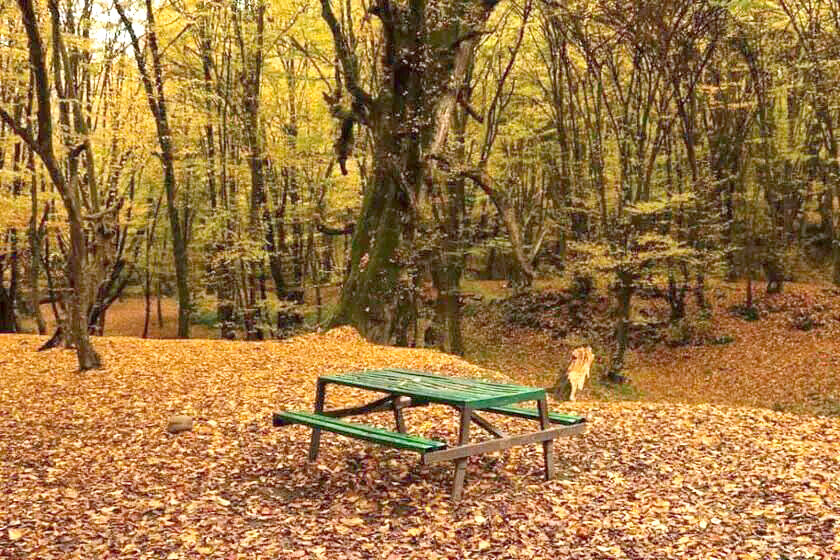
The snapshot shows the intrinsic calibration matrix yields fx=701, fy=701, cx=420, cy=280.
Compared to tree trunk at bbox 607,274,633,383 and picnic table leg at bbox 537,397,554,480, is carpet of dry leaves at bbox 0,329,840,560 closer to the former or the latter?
picnic table leg at bbox 537,397,554,480

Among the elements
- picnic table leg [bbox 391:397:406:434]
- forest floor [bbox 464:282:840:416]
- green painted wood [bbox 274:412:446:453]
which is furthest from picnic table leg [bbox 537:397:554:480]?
forest floor [bbox 464:282:840:416]

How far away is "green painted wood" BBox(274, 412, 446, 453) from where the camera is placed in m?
4.09

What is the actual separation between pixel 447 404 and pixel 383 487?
87 cm

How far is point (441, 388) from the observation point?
15.7ft

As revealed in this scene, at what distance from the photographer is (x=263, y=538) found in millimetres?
3930

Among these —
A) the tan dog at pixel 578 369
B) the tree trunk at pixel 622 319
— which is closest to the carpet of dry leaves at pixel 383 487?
the tan dog at pixel 578 369

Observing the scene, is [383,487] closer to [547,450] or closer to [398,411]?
[398,411]

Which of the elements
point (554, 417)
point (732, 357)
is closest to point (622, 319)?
point (732, 357)

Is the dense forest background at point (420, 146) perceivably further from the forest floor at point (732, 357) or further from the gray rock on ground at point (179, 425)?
the gray rock on ground at point (179, 425)

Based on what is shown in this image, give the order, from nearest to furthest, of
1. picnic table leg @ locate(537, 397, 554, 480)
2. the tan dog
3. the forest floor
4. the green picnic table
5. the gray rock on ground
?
1. the green picnic table
2. picnic table leg @ locate(537, 397, 554, 480)
3. the gray rock on ground
4. the tan dog
5. the forest floor

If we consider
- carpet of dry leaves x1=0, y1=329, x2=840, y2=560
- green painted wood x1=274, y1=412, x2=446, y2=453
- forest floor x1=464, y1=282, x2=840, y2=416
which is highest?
green painted wood x1=274, y1=412, x2=446, y2=453

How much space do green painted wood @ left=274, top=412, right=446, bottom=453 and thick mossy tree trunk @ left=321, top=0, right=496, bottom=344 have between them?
222 inches

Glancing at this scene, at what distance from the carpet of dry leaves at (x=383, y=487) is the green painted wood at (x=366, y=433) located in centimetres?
41

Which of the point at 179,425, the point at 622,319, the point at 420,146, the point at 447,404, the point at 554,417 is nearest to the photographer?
the point at 447,404
